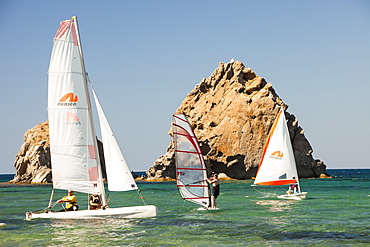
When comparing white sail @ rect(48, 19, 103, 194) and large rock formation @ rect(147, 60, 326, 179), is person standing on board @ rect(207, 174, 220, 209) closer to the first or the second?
white sail @ rect(48, 19, 103, 194)

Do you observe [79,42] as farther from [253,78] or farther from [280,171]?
[253,78]

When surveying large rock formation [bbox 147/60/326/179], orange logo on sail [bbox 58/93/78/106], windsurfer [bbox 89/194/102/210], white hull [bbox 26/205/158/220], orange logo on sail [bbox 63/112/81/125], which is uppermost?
large rock formation [bbox 147/60/326/179]

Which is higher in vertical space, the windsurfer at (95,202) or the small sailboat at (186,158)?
the small sailboat at (186,158)

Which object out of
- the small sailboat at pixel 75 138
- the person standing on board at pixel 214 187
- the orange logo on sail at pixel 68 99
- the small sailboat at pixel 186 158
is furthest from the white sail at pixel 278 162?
the orange logo on sail at pixel 68 99

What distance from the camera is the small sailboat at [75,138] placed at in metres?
A: 22.7

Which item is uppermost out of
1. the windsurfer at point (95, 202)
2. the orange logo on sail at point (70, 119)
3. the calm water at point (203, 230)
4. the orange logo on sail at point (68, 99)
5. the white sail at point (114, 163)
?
the orange logo on sail at point (68, 99)

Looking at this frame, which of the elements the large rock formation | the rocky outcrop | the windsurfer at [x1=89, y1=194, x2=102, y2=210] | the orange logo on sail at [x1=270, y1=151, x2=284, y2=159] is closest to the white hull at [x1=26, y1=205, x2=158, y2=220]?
the windsurfer at [x1=89, y1=194, x2=102, y2=210]

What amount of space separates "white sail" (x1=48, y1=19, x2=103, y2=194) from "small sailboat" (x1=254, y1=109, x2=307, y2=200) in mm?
19600

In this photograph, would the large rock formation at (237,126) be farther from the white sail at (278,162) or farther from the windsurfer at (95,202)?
the windsurfer at (95,202)

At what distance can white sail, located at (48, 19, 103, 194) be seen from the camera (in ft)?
74.3

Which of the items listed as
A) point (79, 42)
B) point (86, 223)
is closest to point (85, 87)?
point (79, 42)

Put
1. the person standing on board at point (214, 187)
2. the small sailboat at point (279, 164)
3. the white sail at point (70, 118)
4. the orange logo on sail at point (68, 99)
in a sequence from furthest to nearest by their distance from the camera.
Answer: the small sailboat at point (279, 164)
the person standing on board at point (214, 187)
the orange logo on sail at point (68, 99)
the white sail at point (70, 118)

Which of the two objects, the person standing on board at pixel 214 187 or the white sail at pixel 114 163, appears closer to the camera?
the white sail at pixel 114 163

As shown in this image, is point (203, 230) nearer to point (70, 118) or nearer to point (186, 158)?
point (186, 158)
